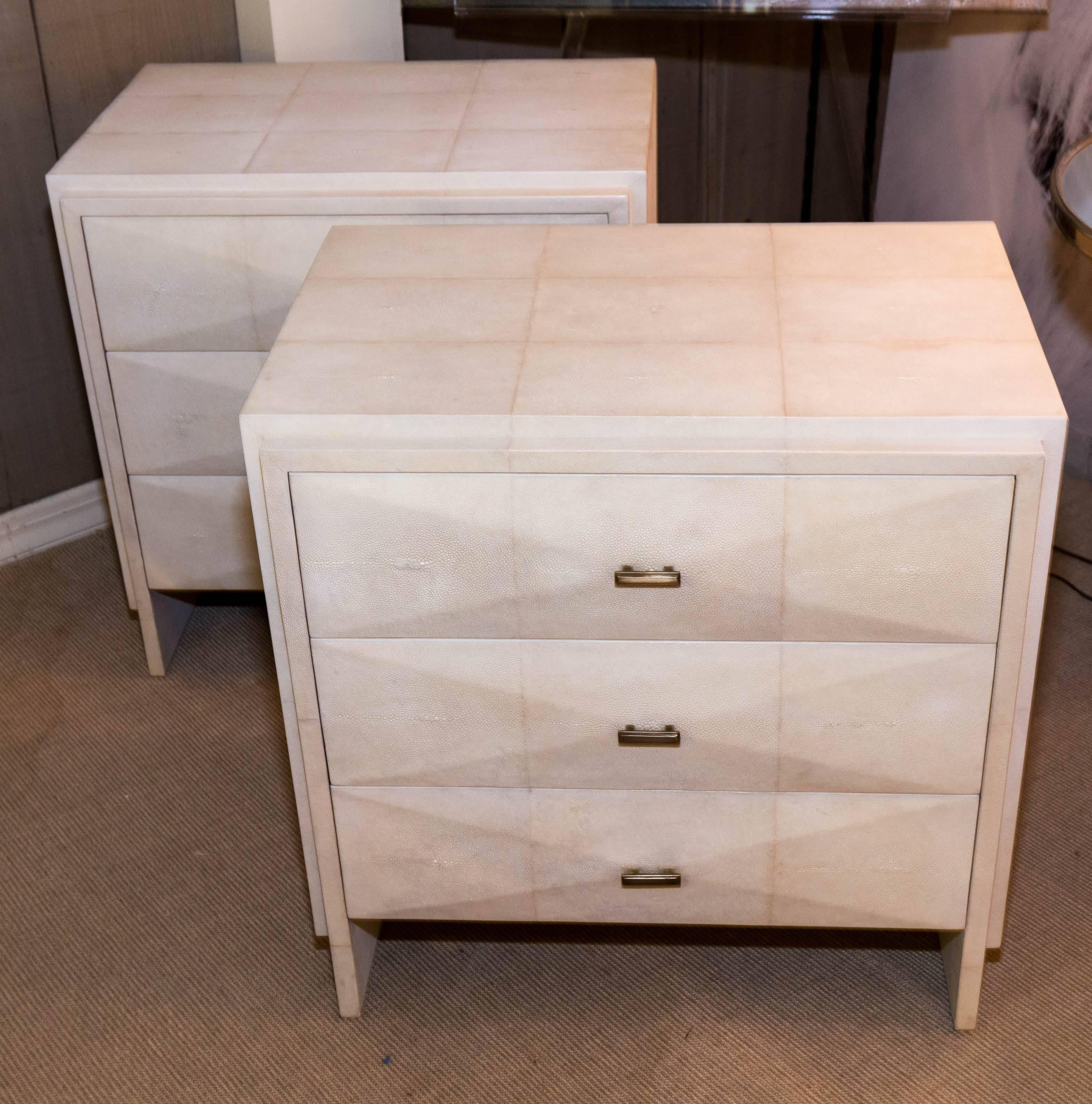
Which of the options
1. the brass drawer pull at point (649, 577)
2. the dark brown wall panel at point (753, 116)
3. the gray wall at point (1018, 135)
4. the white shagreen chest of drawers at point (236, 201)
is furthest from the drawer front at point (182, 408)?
the gray wall at point (1018, 135)

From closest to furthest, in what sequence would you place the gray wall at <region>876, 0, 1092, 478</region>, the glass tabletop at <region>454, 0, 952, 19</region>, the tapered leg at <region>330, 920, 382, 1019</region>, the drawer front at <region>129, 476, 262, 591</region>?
1. the tapered leg at <region>330, 920, 382, 1019</region>
2. the drawer front at <region>129, 476, 262, 591</region>
3. the glass tabletop at <region>454, 0, 952, 19</region>
4. the gray wall at <region>876, 0, 1092, 478</region>

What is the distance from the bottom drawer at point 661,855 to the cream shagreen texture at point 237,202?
192 millimetres

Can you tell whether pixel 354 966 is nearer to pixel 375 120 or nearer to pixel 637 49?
pixel 375 120

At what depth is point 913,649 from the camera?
1445 mm

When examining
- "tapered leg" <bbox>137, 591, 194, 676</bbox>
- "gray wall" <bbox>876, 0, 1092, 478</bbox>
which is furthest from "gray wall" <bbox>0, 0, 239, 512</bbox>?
"gray wall" <bbox>876, 0, 1092, 478</bbox>

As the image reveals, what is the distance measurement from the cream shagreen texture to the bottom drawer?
19 centimetres

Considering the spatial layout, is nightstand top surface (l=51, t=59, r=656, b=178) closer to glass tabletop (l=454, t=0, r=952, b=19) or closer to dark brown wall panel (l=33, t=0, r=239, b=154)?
dark brown wall panel (l=33, t=0, r=239, b=154)

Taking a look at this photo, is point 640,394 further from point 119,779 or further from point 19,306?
point 19,306

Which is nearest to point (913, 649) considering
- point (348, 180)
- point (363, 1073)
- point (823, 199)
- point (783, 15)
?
point (363, 1073)

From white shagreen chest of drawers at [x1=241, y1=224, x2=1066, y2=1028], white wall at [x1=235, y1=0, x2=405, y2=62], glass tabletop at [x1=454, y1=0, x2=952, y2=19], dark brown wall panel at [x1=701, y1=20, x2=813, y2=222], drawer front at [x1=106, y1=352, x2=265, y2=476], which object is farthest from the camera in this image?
dark brown wall panel at [x1=701, y1=20, x2=813, y2=222]

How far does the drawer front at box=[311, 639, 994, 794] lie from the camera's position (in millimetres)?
1466

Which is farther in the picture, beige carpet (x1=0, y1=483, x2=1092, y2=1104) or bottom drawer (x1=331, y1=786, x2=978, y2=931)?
beige carpet (x1=0, y1=483, x2=1092, y2=1104)

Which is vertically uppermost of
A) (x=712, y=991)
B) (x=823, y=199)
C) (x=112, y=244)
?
(x=112, y=244)

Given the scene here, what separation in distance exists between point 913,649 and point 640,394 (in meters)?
0.38
